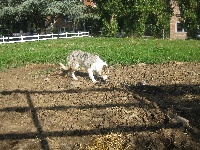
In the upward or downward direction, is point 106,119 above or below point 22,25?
below

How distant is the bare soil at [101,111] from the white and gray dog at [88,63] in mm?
348

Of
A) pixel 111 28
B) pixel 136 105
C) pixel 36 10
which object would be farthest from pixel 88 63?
pixel 36 10

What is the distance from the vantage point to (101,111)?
775cm

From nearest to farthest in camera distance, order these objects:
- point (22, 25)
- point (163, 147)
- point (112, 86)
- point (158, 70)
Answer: point (163, 147), point (112, 86), point (158, 70), point (22, 25)

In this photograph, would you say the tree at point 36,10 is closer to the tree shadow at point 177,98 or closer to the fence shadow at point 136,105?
the fence shadow at point 136,105

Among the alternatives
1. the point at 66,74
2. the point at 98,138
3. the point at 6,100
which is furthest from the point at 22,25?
the point at 98,138

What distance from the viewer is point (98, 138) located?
620cm

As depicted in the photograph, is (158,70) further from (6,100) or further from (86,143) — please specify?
(86,143)

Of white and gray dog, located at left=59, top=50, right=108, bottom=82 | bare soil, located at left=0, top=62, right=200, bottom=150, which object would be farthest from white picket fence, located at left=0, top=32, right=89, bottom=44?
white and gray dog, located at left=59, top=50, right=108, bottom=82

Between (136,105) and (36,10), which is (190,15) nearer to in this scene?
(36,10)

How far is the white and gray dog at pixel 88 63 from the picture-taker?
33.9 ft

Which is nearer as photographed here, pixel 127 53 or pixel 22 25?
pixel 127 53

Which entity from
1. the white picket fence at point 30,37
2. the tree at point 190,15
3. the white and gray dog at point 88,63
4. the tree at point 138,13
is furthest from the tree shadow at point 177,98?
the tree at point 138,13

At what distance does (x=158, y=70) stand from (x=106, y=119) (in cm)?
606
